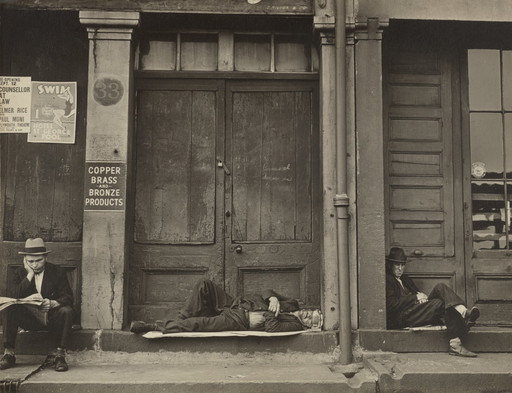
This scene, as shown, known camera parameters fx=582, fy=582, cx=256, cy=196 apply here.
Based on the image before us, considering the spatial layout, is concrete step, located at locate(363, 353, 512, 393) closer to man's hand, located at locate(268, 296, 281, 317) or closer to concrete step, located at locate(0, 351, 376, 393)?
concrete step, located at locate(0, 351, 376, 393)

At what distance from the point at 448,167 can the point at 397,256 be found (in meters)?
1.39

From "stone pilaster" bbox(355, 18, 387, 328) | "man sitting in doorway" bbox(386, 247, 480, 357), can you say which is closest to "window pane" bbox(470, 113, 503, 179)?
"stone pilaster" bbox(355, 18, 387, 328)

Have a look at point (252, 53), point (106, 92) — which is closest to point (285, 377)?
point (106, 92)

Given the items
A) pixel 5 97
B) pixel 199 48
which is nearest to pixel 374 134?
pixel 199 48

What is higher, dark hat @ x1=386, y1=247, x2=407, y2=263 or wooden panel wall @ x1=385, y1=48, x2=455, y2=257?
wooden panel wall @ x1=385, y1=48, x2=455, y2=257

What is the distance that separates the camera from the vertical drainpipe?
609cm

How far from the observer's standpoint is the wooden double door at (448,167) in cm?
706

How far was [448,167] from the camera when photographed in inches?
281

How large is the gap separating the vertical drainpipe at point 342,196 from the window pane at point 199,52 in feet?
4.96

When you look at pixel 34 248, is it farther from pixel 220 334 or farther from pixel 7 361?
pixel 220 334

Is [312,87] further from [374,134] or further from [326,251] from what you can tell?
[326,251]

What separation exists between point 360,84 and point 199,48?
1.96m

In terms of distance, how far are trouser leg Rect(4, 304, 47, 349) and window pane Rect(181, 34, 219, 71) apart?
10.6 feet

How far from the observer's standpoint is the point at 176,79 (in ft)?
22.6
